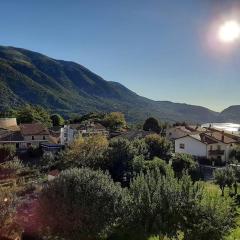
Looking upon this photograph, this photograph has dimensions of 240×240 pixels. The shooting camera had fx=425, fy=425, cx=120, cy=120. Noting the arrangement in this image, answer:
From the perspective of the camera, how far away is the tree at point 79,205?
23469 millimetres

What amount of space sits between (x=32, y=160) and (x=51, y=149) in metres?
4.36

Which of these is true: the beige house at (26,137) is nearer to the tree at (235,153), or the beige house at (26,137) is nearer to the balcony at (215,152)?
the balcony at (215,152)

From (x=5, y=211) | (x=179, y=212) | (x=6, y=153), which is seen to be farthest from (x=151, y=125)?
(x=5, y=211)

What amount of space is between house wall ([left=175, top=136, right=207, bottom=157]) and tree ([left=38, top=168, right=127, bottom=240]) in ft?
162

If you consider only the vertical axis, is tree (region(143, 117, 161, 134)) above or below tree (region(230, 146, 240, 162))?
above

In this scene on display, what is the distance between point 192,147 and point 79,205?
52.1m

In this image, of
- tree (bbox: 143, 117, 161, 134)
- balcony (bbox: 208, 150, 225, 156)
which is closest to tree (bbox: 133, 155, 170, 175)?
balcony (bbox: 208, 150, 225, 156)

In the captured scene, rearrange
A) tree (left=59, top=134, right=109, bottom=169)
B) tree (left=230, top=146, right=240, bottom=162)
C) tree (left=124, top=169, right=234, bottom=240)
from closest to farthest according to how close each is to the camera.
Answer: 1. tree (left=124, top=169, right=234, bottom=240)
2. tree (left=59, top=134, right=109, bottom=169)
3. tree (left=230, top=146, right=240, bottom=162)

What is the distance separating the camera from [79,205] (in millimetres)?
23328

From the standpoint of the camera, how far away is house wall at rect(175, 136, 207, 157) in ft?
Answer: 236

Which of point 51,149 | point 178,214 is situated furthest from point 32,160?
point 178,214

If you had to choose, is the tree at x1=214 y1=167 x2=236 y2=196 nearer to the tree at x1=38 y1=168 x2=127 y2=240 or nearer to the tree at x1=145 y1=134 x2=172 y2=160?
the tree at x1=145 y1=134 x2=172 y2=160

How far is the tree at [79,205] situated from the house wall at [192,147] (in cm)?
4924

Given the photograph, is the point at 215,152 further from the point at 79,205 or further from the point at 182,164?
the point at 79,205
